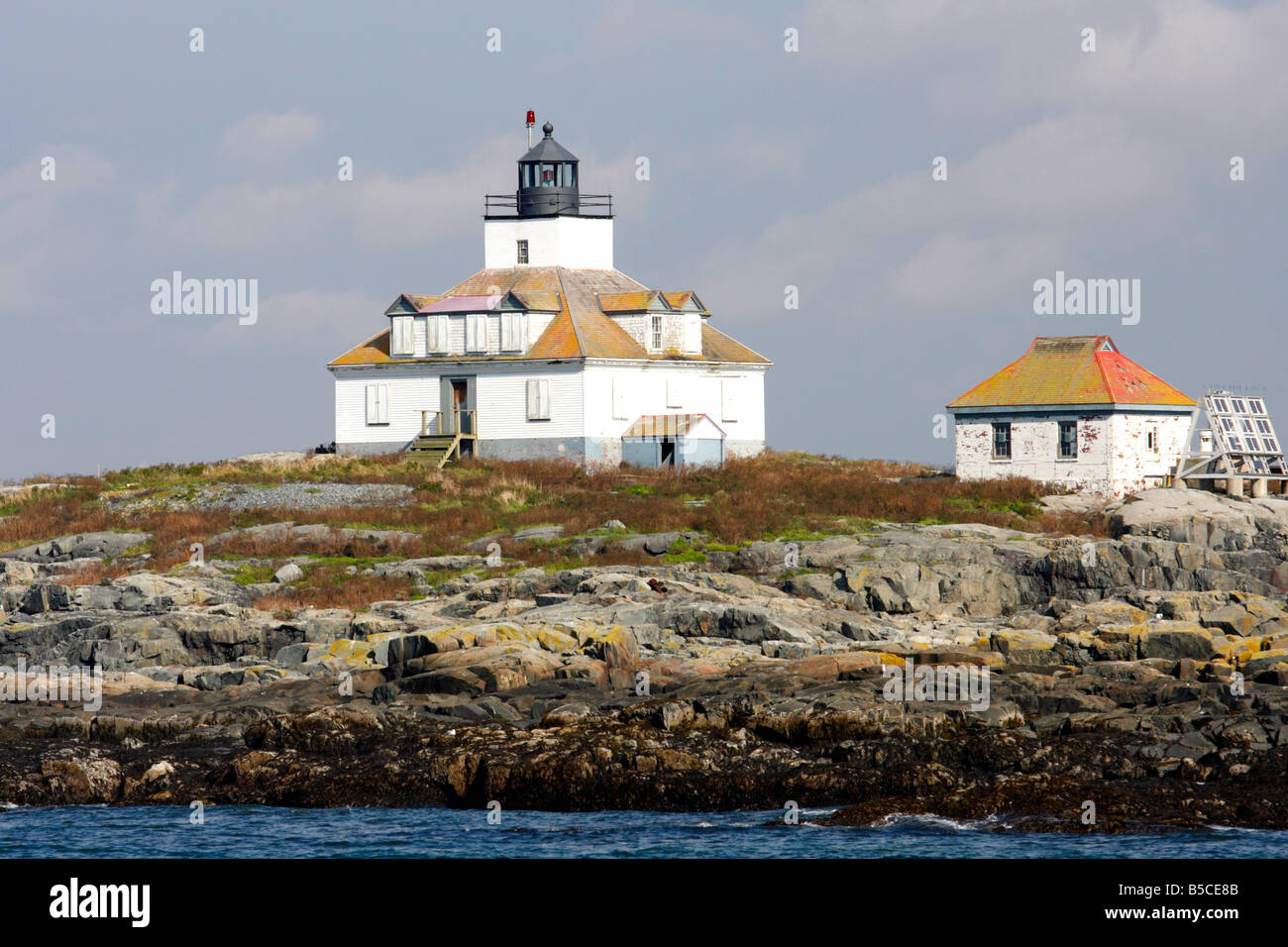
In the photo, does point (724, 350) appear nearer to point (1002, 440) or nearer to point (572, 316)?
point (572, 316)

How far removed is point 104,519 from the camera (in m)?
40.2

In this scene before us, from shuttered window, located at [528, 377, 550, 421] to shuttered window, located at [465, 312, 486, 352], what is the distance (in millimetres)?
2223

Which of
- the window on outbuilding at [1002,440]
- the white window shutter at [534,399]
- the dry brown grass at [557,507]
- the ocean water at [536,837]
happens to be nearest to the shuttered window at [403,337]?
the dry brown grass at [557,507]

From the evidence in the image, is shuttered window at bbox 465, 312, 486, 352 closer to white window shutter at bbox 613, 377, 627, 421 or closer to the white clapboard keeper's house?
the white clapboard keeper's house

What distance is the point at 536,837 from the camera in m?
17.5

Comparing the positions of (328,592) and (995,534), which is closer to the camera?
(328,592)

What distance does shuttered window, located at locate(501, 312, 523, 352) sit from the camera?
159ft

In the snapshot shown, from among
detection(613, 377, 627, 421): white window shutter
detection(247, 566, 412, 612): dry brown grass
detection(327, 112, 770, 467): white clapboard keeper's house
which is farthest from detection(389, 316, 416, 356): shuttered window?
detection(247, 566, 412, 612): dry brown grass

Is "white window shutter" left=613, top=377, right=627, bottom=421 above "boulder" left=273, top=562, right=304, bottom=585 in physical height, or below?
above

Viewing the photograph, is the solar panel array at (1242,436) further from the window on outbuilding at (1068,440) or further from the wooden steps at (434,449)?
the wooden steps at (434,449)

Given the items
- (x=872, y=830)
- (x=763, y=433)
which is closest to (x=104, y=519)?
(x=763, y=433)

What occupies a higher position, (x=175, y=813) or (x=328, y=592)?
(x=328, y=592)
